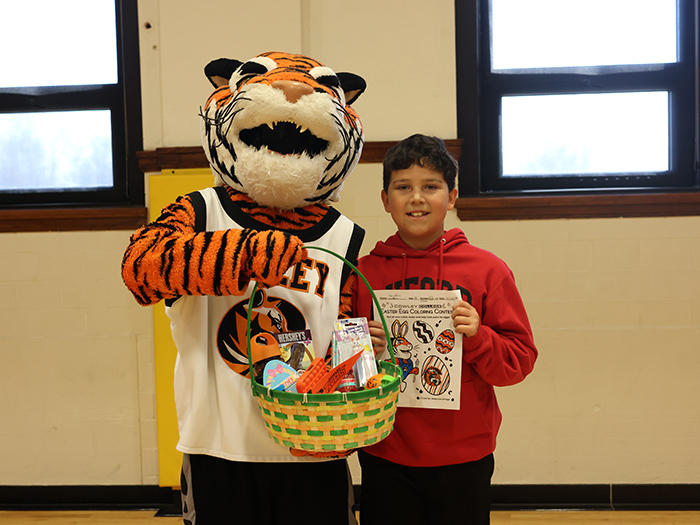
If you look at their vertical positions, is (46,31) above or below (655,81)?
above

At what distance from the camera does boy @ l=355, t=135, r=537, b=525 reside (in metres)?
1.23

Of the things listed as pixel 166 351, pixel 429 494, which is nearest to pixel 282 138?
pixel 429 494

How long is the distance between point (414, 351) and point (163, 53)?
1.95m

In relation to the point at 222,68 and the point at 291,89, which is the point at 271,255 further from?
the point at 222,68

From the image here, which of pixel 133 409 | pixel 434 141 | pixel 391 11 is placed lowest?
pixel 133 409

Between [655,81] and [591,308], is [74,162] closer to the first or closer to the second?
[591,308]

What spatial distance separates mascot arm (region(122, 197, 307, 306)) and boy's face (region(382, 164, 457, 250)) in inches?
14.8

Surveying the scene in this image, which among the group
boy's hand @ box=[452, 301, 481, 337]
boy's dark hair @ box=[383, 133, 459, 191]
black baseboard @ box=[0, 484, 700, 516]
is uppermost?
boy's dark hair @ box=[383, 133, 459, 191]

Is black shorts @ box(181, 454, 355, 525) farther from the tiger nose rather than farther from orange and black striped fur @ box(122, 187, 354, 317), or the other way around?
the tiger nose

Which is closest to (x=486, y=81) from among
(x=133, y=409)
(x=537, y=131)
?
(x=537, y=131)

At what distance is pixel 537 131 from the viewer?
2572 mm

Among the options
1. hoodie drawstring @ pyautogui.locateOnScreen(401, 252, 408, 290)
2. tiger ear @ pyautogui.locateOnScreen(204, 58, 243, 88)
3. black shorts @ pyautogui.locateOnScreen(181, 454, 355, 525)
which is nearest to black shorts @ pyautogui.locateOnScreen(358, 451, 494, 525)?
black shorts @ pyautogui.locateOnScreen(181, 454, 355, 525)

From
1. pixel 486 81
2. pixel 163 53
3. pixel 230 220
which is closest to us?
pixel 230 220

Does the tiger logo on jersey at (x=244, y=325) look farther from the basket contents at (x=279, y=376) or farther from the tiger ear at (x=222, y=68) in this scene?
the tiger ear at (x=222, y=68)
